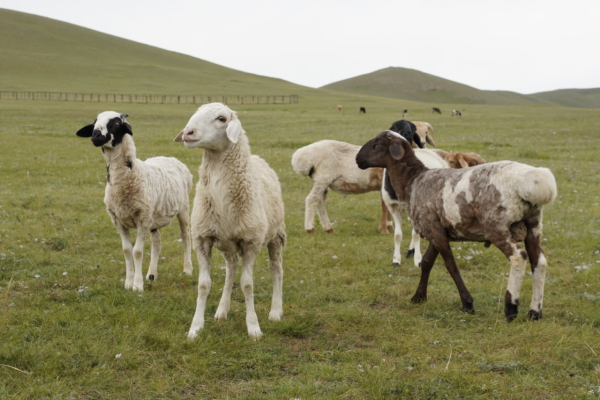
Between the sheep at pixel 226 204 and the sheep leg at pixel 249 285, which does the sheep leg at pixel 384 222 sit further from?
the sheep leg at pixel 249 285

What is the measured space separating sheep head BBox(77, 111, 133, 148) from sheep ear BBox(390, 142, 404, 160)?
386 centimetres

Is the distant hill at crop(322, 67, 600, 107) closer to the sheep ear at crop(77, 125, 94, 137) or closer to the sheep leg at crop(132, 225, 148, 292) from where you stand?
the sheep ear at crop(77, 125, 94, 137)

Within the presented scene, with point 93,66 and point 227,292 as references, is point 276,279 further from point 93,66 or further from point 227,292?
point 93,66

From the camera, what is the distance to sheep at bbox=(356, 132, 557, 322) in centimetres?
604

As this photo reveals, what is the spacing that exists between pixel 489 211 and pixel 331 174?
5800 mm

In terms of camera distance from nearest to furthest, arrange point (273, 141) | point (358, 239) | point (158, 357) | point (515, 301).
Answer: point (158, 357) < point (515, 301) < point (358, 239) < point (273, 141)

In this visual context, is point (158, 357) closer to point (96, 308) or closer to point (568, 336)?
point (96, 308)

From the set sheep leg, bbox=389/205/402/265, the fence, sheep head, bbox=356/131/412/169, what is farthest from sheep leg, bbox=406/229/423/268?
the fence

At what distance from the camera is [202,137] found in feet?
18.9

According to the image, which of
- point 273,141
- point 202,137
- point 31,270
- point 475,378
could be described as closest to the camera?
point 475,378

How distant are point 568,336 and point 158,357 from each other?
4414 mm

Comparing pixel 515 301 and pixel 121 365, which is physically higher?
pixel 515 301

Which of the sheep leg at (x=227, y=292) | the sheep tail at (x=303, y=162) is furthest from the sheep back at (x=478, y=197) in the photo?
the sheep tail at (x=303, y=162)

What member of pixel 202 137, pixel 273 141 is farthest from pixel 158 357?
pixel 273 141
